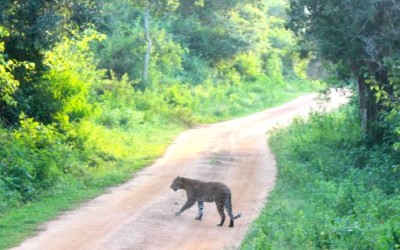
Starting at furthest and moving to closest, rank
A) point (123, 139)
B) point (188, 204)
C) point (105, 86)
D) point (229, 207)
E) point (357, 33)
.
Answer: point (105, 86) → point (123, 139) → point (357, 33) → point (188, 204) → point (229, 207)

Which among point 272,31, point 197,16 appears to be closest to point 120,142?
point 197,16

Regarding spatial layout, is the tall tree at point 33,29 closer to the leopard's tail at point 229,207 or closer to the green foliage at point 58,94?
the green foliage at point 58,94

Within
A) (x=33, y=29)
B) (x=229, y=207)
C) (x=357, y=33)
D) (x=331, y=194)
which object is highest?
A: (x=33, y=29)

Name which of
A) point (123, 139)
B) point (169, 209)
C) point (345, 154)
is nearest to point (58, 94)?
point (123, 139)

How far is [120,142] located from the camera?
23.9m

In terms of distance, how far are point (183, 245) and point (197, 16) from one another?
33.0 metres

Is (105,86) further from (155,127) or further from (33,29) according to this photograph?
(33,29)

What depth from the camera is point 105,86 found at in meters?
31.2

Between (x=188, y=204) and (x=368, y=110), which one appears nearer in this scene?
(x=188, y=204)

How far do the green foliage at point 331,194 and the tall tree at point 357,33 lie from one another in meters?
1.86

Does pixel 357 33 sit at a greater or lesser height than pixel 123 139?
greater

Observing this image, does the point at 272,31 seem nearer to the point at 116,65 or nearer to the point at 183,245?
the point at 116,65

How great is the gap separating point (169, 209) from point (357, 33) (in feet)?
27.0

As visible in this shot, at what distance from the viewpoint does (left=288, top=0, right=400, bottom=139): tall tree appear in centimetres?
1844
